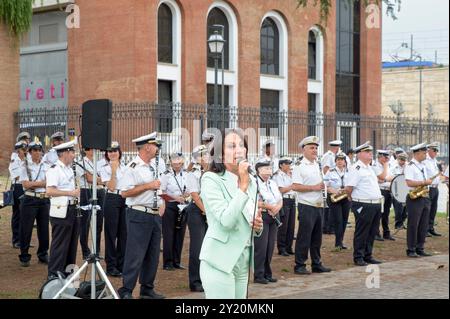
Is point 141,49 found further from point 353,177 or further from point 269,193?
point 269,193

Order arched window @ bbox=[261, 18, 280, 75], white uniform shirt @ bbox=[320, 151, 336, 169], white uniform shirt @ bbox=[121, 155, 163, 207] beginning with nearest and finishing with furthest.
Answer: white uniform shirt @ bbox=[121, 155, 163, 207]
white uniform shirt @ bbox=[320, 151, 336, 169]
arched window @ bbox=[261, 18, 280, 75]

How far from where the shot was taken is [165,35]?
3781 centimetres

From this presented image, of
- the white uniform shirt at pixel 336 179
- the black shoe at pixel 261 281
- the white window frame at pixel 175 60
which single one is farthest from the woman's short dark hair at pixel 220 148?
the white window frame at pixel 175 60

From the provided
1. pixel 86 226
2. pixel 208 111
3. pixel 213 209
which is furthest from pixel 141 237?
pixel 208 111

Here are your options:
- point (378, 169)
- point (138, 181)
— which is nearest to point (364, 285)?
point (138, 181)

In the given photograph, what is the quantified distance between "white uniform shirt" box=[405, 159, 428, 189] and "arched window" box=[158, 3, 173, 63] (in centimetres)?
2444

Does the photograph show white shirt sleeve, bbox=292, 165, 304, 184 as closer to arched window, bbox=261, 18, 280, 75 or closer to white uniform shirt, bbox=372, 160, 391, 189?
white uniform shirt, bbox=372, 160, 391, 189

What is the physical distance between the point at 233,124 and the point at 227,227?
23.4 meters

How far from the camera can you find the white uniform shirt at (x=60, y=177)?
35.4 ft

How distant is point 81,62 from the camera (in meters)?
37.9

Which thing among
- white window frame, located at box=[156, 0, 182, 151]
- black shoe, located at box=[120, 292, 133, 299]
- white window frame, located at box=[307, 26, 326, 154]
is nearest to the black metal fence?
white window frame, located at box=[156, 0, 182, 151]

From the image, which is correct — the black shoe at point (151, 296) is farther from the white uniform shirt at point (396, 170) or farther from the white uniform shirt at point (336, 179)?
the white uniform shirt at point (396, 170)

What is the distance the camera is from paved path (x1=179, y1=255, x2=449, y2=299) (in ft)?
34.5

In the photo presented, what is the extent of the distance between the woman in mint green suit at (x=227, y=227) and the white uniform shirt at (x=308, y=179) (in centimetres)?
661
